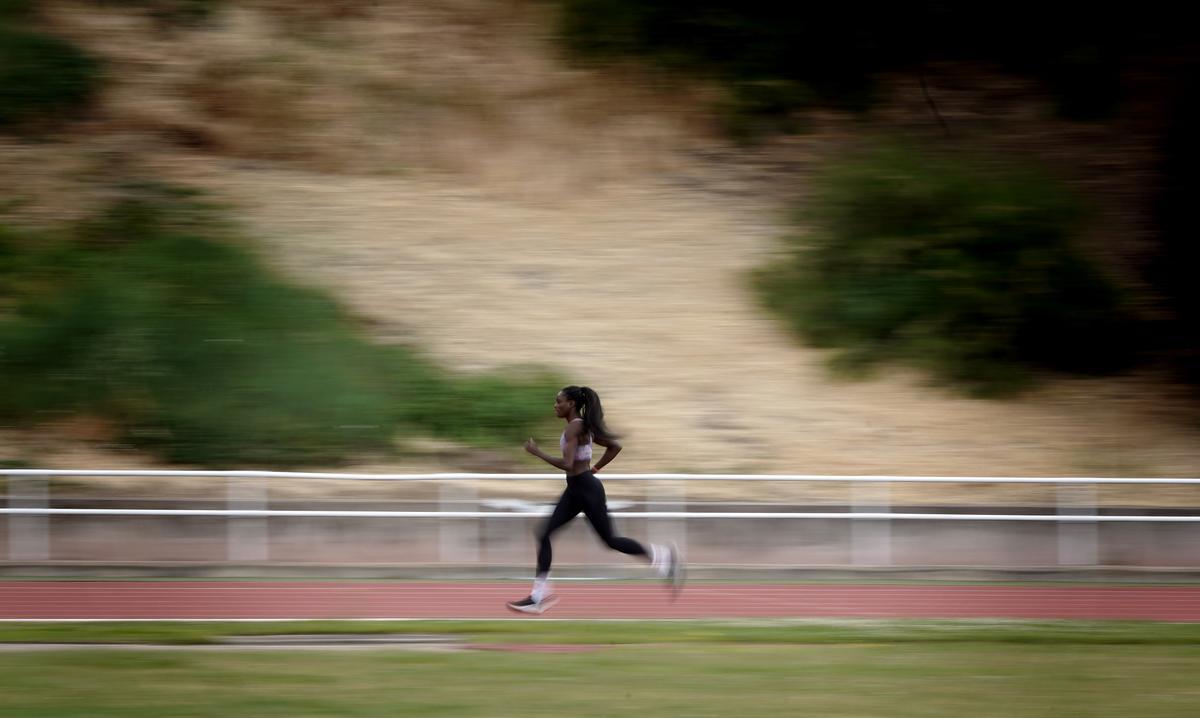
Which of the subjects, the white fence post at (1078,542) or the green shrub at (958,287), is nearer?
the white fence post at (1078,542)

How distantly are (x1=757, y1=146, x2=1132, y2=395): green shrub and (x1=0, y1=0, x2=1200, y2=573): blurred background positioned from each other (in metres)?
0.05

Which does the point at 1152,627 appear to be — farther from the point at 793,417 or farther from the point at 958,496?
the point at 793,417

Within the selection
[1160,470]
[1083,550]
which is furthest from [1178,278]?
[1083,550]

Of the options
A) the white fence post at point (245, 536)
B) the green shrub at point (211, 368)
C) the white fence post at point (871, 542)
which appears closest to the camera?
the white fence post at point (245, 536)

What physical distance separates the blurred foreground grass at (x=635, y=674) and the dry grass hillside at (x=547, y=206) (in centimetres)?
696

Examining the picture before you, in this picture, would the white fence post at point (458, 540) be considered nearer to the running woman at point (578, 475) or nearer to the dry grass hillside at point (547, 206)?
the running woman at point (578, 475)

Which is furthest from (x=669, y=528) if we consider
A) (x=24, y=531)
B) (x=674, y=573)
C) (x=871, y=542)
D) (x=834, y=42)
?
(x=834, y=42)

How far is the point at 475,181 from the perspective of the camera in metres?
24.3

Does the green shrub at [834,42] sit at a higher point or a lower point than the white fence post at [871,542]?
higher

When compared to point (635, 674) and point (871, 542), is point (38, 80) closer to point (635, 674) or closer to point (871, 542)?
point (871, 542)

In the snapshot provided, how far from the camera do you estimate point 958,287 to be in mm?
19938

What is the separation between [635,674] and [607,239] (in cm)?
1506

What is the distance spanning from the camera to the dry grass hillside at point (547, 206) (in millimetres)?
18453

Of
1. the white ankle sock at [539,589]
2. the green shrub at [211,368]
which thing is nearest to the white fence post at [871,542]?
the white ankle sock at [539,589]
